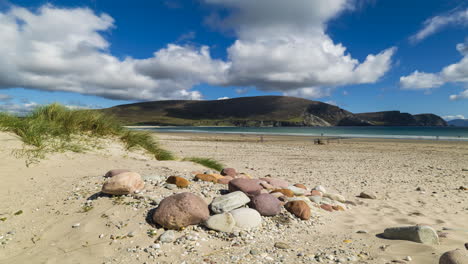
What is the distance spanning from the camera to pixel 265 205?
394 centimetres

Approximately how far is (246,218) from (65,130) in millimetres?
6462

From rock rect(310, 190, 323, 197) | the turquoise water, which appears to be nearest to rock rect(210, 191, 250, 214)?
rock rect(310, 190, 323, 197)

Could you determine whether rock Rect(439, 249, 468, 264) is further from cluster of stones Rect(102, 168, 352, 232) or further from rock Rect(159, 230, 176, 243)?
rock Rect(159, 230, 176, 243)

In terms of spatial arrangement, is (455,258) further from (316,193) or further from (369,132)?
(369,132)

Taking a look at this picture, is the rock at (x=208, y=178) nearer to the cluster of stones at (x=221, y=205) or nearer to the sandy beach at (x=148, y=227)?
the cluster of stones at (x=221, y=205)

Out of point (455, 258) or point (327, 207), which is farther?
point (327, 207)

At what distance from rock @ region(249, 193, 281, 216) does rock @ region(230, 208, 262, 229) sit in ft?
0.97

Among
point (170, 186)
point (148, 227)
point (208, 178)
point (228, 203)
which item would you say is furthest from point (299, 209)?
point (148, 227)

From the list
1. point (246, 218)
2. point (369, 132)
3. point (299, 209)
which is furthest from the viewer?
point (369, 132)

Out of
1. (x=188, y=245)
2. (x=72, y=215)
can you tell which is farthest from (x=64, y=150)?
(x=188, y=245)

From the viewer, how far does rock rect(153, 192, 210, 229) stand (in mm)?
3232

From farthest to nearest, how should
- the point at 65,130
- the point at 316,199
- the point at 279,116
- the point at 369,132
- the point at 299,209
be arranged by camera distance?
the point at 279,116 → the point at 369,132 → the point at 65,130 → the point at 316,199 → the point at 299,209

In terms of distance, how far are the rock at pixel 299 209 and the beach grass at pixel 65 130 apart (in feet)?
18.1

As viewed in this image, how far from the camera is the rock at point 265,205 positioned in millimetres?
3918
